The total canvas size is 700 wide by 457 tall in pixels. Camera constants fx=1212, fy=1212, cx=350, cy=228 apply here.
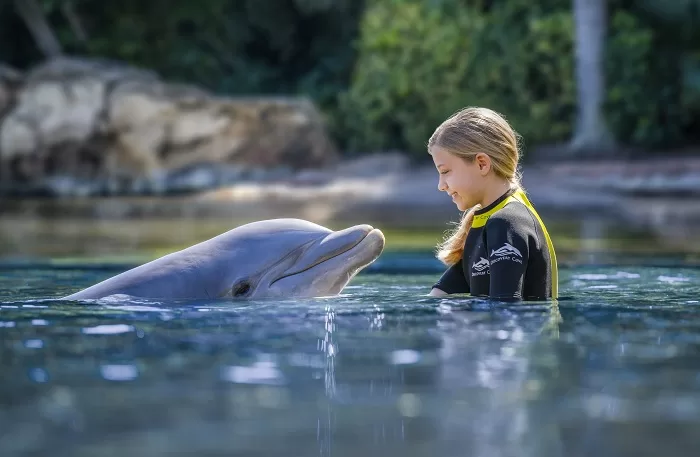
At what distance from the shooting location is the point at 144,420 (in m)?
3.61

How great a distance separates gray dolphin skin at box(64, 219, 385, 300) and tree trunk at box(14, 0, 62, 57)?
23049 millimetres

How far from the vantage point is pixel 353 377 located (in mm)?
4309

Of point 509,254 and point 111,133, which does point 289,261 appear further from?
point 111,133

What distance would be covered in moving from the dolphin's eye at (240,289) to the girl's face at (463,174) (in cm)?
110

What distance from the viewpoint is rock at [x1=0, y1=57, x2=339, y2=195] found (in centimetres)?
2380

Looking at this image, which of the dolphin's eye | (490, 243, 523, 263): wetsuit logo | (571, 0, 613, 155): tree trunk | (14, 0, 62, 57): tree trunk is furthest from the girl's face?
(14, 0, 62, 57): tree trunk

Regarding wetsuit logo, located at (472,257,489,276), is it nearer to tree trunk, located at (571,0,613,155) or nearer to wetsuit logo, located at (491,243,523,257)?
wetsuit logo, located at (491,243,523,257)

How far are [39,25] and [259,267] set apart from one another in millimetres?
23690

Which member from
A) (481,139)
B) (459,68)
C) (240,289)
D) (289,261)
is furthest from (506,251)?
(459,68)

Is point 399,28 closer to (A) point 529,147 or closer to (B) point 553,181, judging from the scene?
(A) point 529,147

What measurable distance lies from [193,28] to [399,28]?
9.27 metres

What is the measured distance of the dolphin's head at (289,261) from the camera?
6051mm

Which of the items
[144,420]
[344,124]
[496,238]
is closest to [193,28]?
[344,124]

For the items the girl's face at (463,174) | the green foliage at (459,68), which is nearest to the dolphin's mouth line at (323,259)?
the girl's face at (463,174)
